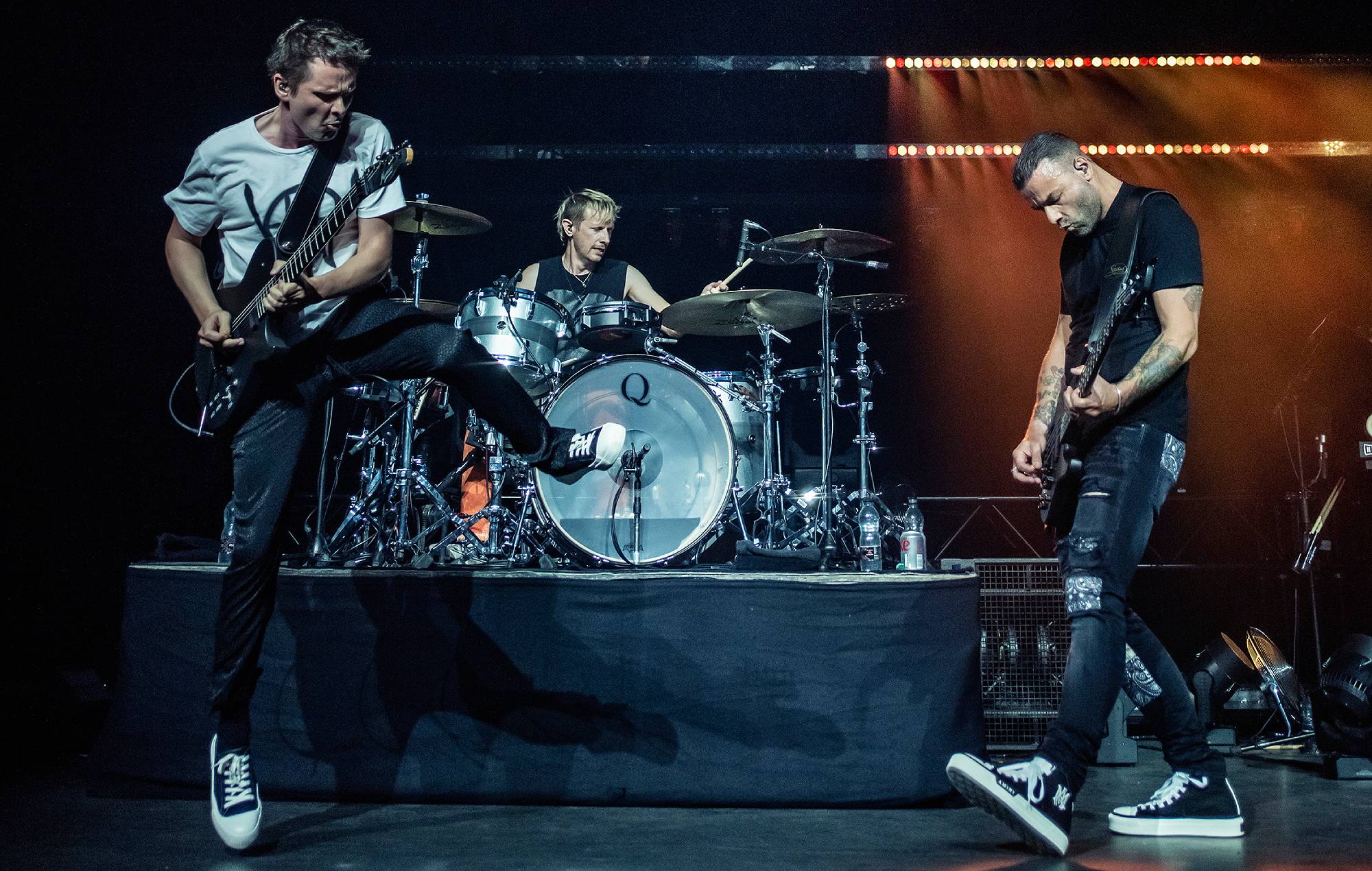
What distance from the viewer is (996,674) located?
4504mm

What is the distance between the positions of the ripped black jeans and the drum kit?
2173 millimetres

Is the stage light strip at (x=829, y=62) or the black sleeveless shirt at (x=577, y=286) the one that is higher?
the stage light strip at (x=829, y=62)

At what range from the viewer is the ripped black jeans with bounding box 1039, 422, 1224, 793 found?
9.50 ft

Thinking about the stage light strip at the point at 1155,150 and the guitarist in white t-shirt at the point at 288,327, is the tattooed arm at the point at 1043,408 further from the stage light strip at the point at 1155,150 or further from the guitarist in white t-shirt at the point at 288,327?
the stage light strip at the point at 1155,150

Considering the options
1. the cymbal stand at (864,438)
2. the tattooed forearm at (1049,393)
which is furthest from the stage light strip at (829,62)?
the tattooed forearm at (1049,393)

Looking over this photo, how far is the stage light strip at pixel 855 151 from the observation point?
7043 millimetres

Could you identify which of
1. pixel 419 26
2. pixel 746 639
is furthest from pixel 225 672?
pixel 419 26

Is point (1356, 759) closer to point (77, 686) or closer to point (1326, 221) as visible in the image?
point (1326, 221)

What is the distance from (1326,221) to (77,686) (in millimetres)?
8568

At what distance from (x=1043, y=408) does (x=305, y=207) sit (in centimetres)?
251

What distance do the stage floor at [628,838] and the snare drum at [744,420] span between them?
2606mm

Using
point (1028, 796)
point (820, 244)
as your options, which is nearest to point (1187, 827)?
point (1028, 796)

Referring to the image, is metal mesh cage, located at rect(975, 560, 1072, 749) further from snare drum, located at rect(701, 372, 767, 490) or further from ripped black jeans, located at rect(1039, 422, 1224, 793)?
snare drum, located at rect(701, 372, 767, 490)

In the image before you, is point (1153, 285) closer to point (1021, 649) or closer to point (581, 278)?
point (1021, 649)
